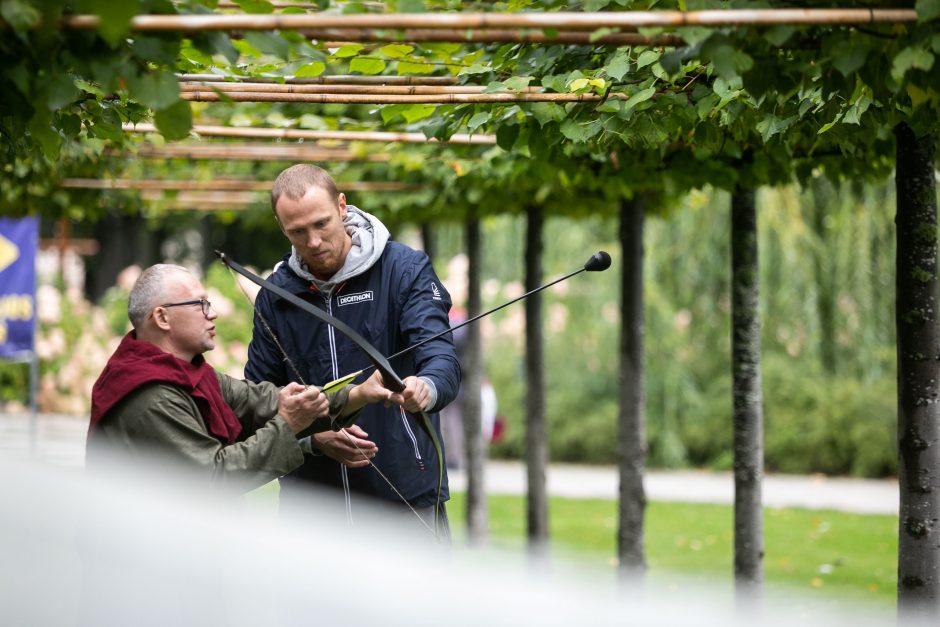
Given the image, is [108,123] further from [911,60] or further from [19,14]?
[911,60]

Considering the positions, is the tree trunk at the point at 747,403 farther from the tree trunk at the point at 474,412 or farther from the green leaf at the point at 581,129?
the tree trunk at the point at 474,412

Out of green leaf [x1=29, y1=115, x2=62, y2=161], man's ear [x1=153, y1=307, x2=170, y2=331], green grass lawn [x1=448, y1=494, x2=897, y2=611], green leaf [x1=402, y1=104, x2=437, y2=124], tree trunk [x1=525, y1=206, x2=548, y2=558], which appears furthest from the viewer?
tree trunk [x1=525, y1=206, x2=548, y2=558]

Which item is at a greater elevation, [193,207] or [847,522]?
[193,207]

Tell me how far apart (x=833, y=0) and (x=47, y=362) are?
1487cm

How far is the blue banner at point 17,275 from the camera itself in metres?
11.4

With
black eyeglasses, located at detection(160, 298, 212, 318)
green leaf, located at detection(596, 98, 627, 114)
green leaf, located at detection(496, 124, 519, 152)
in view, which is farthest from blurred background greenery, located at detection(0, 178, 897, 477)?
black eyeglasses, located at detection(160, 298, 212, 318)

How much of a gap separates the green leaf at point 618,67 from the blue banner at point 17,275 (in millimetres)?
8327

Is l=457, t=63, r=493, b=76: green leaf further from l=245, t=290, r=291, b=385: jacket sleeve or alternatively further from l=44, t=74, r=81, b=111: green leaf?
l=44, t=74, r=81, b=111: green leaf

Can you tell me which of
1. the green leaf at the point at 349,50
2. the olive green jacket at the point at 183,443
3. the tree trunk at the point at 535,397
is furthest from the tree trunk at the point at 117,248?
the olive green jacket at the point at 183,443

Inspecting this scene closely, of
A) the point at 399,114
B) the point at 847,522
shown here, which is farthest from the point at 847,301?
the point at 399,114

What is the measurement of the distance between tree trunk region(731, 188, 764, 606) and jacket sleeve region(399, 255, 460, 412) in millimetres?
2502

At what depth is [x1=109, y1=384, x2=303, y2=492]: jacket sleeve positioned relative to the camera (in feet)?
11.7

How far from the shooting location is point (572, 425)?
49.2ft

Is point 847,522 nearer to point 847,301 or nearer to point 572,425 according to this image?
point 847,301
